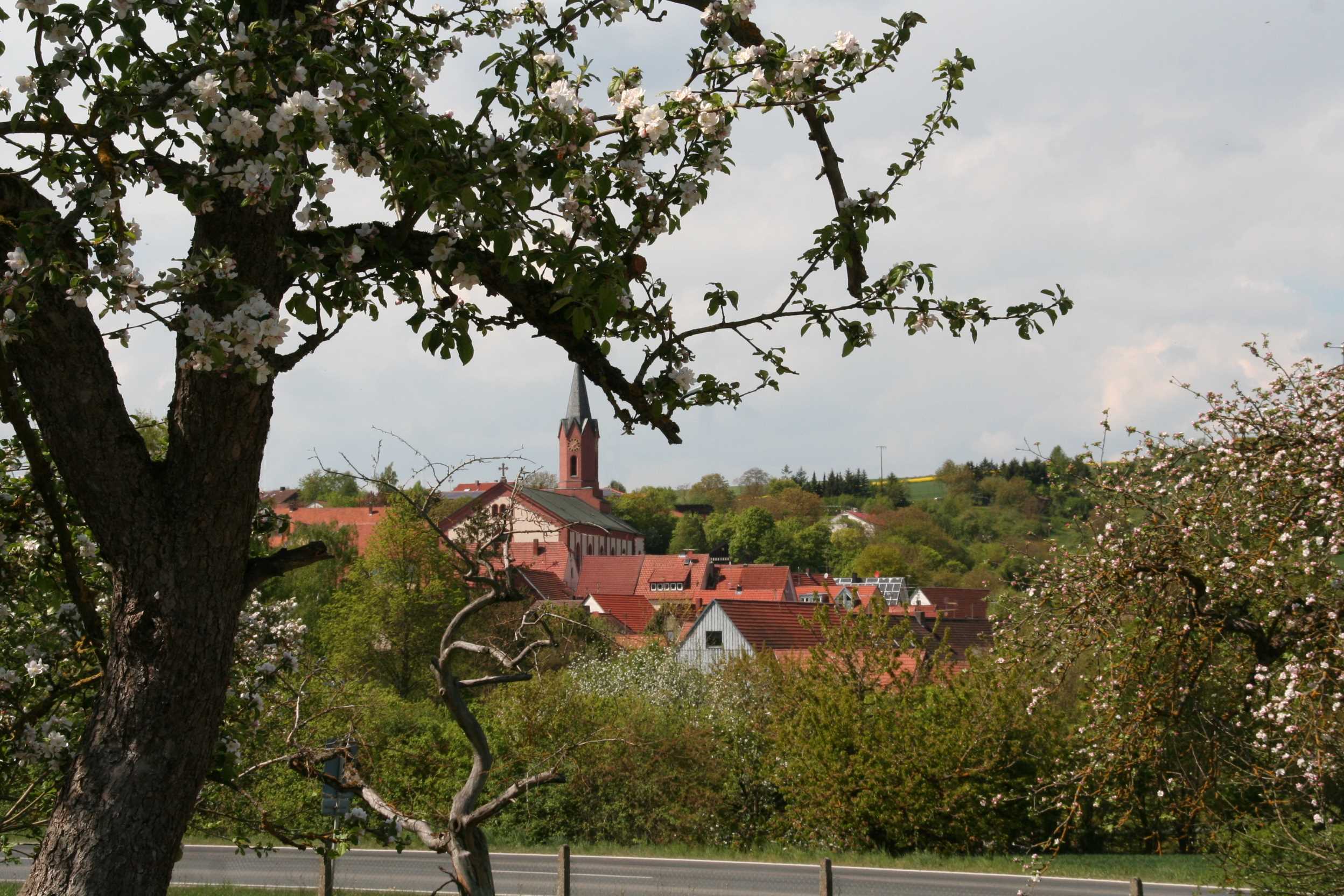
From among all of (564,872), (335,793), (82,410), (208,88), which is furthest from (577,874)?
(208,88)

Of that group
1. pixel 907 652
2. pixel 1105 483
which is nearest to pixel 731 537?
pixel 907 652

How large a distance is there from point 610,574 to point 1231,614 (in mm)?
79531

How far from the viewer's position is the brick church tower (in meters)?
111

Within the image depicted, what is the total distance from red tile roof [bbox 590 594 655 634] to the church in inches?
169

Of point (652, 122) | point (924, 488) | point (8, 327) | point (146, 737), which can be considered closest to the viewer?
point (8, 327)

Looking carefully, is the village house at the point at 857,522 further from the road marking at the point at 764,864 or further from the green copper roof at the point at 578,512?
the road marking at the point at 764,864

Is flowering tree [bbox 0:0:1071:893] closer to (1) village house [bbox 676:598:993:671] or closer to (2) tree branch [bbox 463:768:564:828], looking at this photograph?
(2) tree branch [bbox 463:768:564:828]

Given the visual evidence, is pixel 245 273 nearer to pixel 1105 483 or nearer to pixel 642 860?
pixel 1105 483

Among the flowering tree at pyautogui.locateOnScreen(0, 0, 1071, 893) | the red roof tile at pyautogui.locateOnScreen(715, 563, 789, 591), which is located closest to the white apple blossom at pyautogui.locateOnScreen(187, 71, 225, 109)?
the flowering tree at pyautogui.locateOnScreen(0, 0, 1071, 893)

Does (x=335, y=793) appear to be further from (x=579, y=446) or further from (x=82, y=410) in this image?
(x=579, y=446)

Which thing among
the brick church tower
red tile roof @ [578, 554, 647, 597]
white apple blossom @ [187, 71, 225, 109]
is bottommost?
white apple blossom @ [187, 71, 225, 109]

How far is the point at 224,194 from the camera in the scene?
2.95 meters

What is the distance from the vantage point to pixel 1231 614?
25.8 feet

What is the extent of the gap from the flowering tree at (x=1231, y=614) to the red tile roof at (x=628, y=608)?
48990 mm
